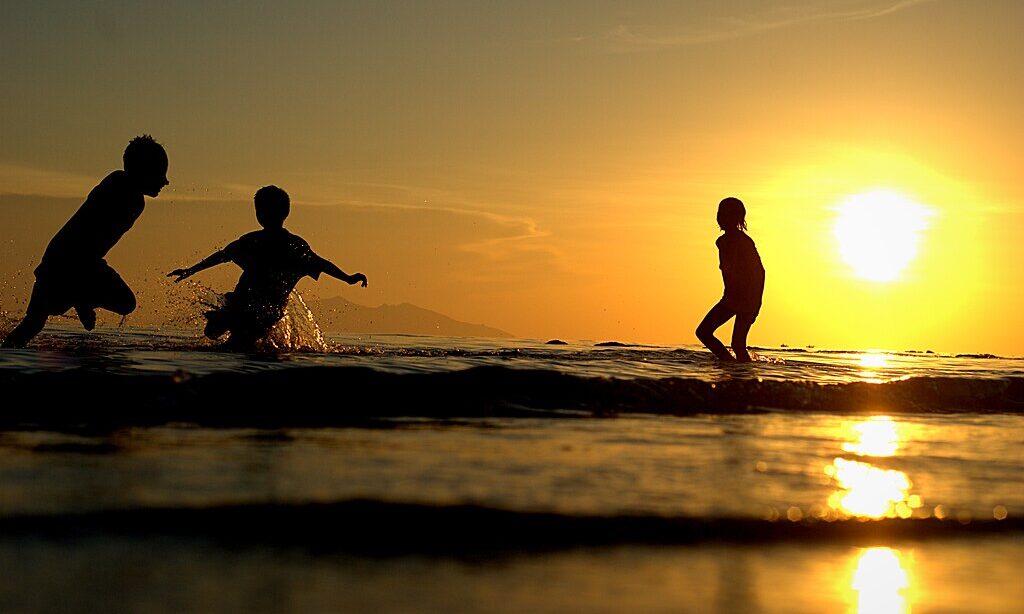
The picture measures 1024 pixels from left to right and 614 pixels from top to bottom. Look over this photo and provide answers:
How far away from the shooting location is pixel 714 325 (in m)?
14.4

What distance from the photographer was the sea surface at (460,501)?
8.53ft

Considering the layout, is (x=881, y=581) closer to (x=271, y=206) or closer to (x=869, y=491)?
(x=869, y=491)

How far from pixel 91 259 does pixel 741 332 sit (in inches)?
326

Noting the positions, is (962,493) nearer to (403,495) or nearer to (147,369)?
(403,495)

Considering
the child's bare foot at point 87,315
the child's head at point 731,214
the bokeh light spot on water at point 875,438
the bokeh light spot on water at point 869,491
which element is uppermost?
the child's head at point 731,214

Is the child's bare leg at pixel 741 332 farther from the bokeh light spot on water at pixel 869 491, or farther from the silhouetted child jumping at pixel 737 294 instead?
the bokeh light spot on water at pixel 869 491

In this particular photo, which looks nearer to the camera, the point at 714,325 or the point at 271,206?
the point at 271,206

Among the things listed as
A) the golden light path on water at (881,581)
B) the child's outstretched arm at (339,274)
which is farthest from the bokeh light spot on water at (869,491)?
the child's outstretched arm at (339,274)

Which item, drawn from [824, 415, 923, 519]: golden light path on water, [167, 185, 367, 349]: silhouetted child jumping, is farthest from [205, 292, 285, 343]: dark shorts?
[824, 415, 923, 519]: golden light path on water

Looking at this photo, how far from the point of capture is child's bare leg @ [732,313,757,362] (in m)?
14.3

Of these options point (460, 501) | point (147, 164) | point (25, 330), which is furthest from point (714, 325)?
point (460, 501)

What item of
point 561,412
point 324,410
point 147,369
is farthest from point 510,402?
point 147,369

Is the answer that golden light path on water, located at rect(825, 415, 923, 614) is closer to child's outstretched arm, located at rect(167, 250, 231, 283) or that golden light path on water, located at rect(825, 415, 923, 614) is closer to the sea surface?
the sea surface

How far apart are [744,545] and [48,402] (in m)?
5.05
